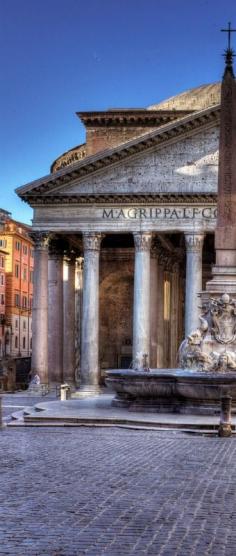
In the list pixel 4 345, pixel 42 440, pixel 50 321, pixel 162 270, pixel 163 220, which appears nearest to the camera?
pixel 42 440

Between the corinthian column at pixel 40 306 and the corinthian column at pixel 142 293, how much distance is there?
3264mm

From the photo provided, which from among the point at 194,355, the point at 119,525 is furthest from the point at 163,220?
the point at 119,525

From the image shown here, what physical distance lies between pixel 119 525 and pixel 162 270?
121 ft

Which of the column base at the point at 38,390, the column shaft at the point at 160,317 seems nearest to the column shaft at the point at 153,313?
the column shaft at the point at 160,317

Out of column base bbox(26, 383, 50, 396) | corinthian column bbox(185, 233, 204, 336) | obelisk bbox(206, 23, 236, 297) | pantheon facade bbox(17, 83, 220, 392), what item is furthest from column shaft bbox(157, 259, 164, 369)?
obelisk bbox(206, 23, 236, 297)

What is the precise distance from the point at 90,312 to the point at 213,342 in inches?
768

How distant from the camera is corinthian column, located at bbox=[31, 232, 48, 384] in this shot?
37.2 metres

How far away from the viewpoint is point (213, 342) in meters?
18.2

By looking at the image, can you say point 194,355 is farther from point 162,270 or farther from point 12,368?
point 12,368

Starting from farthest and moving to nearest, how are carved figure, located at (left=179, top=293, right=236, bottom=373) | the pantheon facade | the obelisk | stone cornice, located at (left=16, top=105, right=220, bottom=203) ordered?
1. the pantheon facade
2. stone cornice, located at (left=16, top=105, right=220, bottom=203)
3. the obelisk
4. carved figure, located at (left=179, top=293, right=236, bottom=373)

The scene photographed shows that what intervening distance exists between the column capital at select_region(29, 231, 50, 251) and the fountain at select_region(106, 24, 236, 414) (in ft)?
61.4

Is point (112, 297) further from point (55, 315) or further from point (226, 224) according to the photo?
point (226, 224)

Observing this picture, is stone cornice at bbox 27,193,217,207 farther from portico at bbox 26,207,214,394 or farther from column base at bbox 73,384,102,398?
column base at bbox 73,384,102,398

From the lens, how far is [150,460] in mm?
11906
